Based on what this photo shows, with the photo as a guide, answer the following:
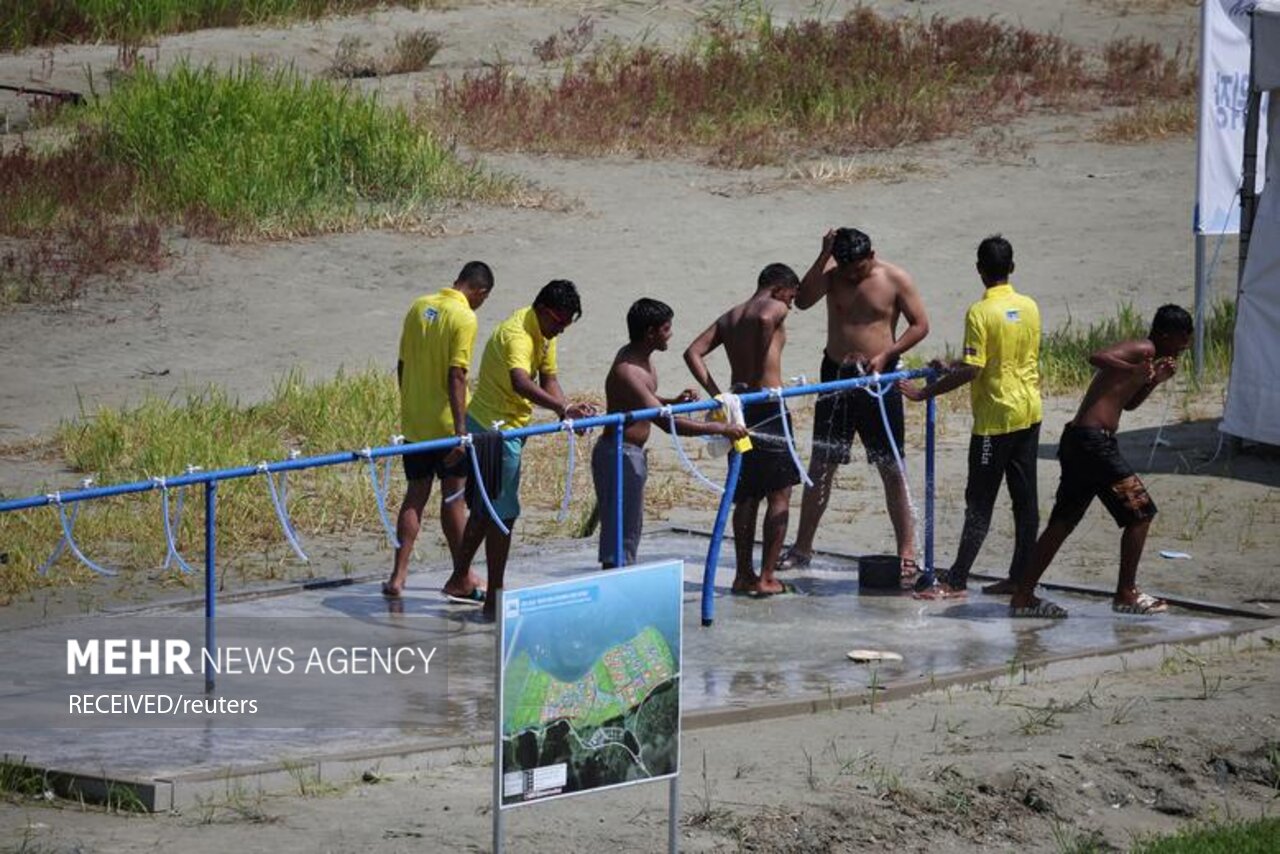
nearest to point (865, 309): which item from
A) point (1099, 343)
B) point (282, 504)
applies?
point (282, 504)

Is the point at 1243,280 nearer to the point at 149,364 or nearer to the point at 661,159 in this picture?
the point at 149,364

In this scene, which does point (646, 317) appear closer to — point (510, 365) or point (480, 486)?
point (510, 365)

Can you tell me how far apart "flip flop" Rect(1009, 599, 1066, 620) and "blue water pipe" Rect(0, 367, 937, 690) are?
0.73 meters

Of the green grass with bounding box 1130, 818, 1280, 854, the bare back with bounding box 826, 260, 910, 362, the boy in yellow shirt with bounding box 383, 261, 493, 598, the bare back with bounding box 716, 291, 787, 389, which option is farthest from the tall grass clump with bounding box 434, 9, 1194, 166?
the green grass with bounding box 1130, 818, 1280, 854

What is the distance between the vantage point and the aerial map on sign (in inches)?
299

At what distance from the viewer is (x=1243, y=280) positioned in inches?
600

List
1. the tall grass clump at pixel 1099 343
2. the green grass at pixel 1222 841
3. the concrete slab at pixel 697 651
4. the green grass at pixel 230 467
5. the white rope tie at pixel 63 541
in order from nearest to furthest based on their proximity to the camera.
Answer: the green grass at pixel 1222 841, the concrete slab at pixel 697 651, the white rope tie at pixel 63 541, the green grass at pixel 230 467, the tall grass clump at pixel 1099 343

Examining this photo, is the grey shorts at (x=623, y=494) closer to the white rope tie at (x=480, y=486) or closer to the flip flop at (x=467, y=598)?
the white rope tie at (x=480, y=486)

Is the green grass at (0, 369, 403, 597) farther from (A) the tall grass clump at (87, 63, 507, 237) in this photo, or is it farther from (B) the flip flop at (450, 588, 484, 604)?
(A) the tall grass clump at (87, 63, 507, 237)

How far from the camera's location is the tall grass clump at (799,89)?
2517 cm

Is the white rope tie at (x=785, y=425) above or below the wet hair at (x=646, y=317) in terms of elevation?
below

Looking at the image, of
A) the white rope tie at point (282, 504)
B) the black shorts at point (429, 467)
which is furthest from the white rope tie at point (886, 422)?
→ the white rope tie at point (282, 504)

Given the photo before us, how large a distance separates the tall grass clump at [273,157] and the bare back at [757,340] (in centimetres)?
987

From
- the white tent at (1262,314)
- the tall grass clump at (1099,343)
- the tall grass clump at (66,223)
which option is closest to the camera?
the white tent at (1262,314)
